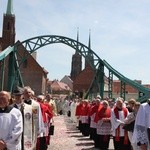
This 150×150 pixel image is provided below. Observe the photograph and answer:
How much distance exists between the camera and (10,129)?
18.9ft

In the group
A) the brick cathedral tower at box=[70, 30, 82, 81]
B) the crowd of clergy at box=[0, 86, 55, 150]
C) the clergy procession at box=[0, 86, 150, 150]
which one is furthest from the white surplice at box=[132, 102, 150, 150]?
the brick cathedral tower at box=[70, 30, 82, 81]

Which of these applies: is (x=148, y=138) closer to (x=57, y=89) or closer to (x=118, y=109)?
(x=118, y=109)

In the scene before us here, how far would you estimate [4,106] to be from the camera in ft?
19.0

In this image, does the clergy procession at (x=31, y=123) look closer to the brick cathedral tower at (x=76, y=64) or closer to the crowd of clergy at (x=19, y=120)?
the crowd of clergy at (x=19, y=120)

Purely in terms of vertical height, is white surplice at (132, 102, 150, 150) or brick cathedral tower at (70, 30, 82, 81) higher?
brick cathedral tower at (70, 30, 82, 81)

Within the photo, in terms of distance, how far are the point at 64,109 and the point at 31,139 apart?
3431 cm

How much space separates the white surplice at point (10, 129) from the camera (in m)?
5.71

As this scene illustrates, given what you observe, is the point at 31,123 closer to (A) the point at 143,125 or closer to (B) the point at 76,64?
(A) the point at 143,125

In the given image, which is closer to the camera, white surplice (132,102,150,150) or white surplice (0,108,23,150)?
white surplice (132,102,150,150)

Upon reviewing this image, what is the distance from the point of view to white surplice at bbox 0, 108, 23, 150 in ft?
18.7

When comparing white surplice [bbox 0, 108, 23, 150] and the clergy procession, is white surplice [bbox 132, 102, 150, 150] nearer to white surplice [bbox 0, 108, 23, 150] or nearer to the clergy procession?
the clergy procession

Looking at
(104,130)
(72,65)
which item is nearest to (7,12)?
(72,65)

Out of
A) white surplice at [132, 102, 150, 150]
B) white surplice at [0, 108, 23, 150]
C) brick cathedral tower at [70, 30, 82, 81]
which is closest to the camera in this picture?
white surplice at [132, 102, 150, 150]

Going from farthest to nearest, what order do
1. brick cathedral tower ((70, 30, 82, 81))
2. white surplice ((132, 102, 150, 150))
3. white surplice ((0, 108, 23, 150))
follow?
1. brick cathedral tower ((70, 30, 82, 81))
2. white surplice ((0, 108, 23, 150))
3. white surplice ((132, 102, 150, 150))
